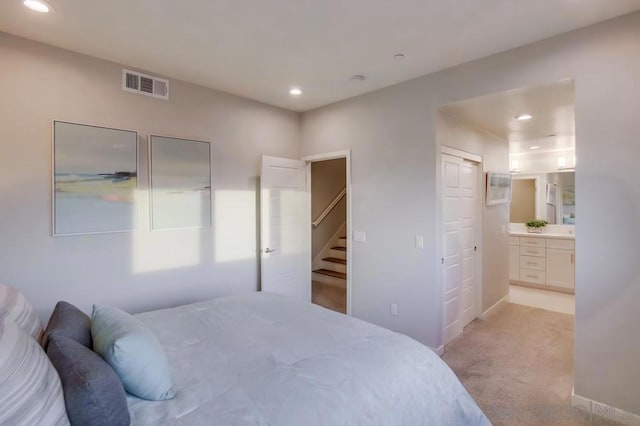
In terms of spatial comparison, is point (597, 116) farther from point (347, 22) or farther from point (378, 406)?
point (378, 406)

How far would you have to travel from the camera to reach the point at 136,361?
1249 mm

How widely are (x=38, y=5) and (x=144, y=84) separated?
38.5 inches

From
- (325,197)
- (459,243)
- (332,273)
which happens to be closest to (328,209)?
(325,197)

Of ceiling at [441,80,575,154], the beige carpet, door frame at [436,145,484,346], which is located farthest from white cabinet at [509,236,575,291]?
door frame at [436,145,484,346]

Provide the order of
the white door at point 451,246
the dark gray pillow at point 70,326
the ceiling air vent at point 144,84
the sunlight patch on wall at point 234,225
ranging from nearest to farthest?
the dark gray pillow at point 70,326 → the ceiling air vent at point 144,84 → the white door at point 451,246 → the sunlight patch on wall at point 234,225

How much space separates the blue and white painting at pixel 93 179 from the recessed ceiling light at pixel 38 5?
2.64 ft

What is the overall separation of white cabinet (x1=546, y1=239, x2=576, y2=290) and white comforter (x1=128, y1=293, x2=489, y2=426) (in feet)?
15.2

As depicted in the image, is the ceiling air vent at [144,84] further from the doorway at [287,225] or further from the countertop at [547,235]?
the countertop at [547,235]

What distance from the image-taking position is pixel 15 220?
2375mm

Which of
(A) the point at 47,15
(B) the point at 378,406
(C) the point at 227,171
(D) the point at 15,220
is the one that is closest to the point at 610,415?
(B) the point at 378,406

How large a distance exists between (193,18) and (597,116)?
9.25 feet

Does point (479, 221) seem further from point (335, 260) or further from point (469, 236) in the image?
point (335, 260)

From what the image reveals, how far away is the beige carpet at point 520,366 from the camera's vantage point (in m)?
2.26

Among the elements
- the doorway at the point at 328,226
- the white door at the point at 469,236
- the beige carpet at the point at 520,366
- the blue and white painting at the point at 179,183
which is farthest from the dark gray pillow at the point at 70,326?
the doorway at the point at 328,226
